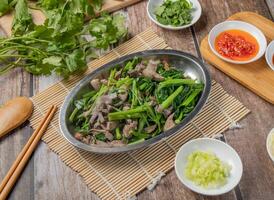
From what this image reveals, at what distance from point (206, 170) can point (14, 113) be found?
3.25 feet

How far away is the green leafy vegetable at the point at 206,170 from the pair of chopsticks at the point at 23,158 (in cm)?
74

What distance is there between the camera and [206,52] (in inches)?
82.7

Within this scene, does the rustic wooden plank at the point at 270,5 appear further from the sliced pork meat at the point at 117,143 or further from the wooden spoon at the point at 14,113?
the wooden spoon at the point at 14,113

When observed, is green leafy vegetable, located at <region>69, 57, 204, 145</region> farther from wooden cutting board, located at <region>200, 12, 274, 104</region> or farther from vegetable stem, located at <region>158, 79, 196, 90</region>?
wooden cutting board, located at <region>200, 12, 274, 104</region>

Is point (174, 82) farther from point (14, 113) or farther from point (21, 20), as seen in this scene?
point (21, 20)

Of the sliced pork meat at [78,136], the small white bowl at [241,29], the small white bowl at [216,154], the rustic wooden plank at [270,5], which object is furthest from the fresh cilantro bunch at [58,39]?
the rustic wooden plank at [270,5]

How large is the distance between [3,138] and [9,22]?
837mm

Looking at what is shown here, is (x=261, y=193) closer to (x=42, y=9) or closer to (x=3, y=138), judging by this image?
(x=3, y=138)

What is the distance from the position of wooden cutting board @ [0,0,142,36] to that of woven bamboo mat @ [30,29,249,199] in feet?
1.84

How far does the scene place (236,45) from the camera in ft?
6.79

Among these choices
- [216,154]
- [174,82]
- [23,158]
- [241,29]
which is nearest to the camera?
[216,154]

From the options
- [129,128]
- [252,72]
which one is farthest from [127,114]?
[252,72]

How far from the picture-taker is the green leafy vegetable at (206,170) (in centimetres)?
154

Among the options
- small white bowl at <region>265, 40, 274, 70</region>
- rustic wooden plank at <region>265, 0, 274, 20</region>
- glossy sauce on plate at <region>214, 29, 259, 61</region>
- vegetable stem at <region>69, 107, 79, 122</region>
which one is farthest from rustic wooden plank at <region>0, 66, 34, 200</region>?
rustic wooden plank at <region>265, 0, 274, 20</region>
